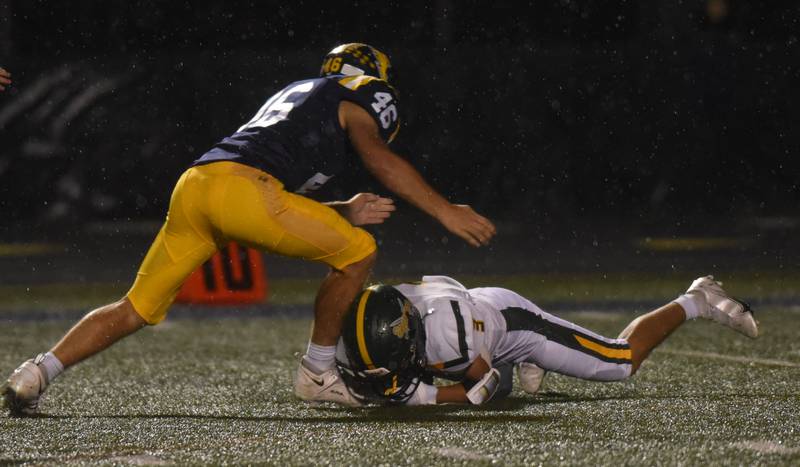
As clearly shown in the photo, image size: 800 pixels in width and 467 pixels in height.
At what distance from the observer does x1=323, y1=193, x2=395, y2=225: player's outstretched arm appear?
4.16 meters

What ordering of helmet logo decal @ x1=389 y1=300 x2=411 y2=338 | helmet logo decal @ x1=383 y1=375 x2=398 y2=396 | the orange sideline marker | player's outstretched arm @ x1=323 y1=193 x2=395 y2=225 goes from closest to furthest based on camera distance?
helmet logo decal @ x1=389 y1=300 x2=411 y2=338 → helmet logo decal @ x1=383 y1=375 x2=398 y2=396 → player's outstretched arm @ x1=323 y1=193 x2=395 y2=225 → the orange sideline marker

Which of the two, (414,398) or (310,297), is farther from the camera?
(310,297)

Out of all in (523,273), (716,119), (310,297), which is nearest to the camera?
(310,297)

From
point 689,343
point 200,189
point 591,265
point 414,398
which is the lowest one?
point 591,265

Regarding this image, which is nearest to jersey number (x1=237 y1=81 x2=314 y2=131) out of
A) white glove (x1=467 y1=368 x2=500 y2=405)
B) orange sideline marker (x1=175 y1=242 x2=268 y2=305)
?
white glove (x1=467 y1=368 x2=500 y2=405)

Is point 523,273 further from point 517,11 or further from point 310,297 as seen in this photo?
point 517,11

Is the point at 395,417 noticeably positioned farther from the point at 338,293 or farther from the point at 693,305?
the point at 693,305

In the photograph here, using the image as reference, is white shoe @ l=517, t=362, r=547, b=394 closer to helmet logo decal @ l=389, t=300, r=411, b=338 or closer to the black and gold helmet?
the black and gold helmet

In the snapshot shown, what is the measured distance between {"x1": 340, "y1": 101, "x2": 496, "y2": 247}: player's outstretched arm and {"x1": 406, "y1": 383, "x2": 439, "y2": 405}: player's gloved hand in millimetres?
517

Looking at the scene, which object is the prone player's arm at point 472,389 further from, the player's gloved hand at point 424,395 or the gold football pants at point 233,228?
the gold football pants at point 233,228

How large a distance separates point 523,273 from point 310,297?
7.14 ft

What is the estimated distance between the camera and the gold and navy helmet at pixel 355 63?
4.26 m

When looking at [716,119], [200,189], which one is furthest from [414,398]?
[716,119]

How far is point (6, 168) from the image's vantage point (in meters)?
12.3
